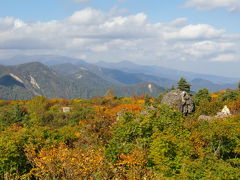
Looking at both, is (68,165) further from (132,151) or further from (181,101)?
(181,101)

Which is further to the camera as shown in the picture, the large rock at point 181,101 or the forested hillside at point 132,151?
the large rock at point 181,101

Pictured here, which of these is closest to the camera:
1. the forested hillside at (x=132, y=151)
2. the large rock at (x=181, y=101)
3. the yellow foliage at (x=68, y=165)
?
the yellow foliage at (x=68, y=165)

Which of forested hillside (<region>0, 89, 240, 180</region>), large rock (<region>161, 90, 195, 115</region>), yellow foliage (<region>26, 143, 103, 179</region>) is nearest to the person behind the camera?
yellow foliage (<region>26, 143, 103, 179</region>)

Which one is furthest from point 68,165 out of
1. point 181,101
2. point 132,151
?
point 181,101

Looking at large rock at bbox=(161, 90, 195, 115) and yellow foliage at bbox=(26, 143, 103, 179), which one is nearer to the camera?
yellow foliage at bbox=(26, 143, 103, 179)

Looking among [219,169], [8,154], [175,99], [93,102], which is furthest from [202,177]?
[93,102]

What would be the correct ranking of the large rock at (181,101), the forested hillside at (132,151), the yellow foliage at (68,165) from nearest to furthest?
the yellow foliage at (68,165) → the forested hillside at (132,151) → the large rock at (181,101)

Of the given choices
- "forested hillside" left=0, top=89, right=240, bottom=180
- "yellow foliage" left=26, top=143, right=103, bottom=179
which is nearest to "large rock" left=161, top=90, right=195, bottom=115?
"forested hillside" left=0, top=89, right=240, bottom=180

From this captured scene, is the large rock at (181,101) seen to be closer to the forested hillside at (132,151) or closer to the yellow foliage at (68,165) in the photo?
the forested hillside at (132,151)

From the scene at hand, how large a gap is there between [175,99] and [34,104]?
4128 centimetres

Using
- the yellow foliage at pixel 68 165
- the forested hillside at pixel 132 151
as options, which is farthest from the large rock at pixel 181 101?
the yellow foliage at pixel 68 165

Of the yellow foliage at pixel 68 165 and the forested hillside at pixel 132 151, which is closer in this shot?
the yellow foliage at pixel 68 165

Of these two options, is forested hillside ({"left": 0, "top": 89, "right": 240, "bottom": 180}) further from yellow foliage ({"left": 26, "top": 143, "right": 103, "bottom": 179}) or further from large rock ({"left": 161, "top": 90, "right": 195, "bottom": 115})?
large rock ({"left": 161, "top": 90, "right": 195, "bottom": 115})

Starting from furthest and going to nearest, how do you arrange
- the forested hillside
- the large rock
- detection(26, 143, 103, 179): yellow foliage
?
the large rock, the forested hillside, detection(26, 143, 103, 179): yellow foliage
